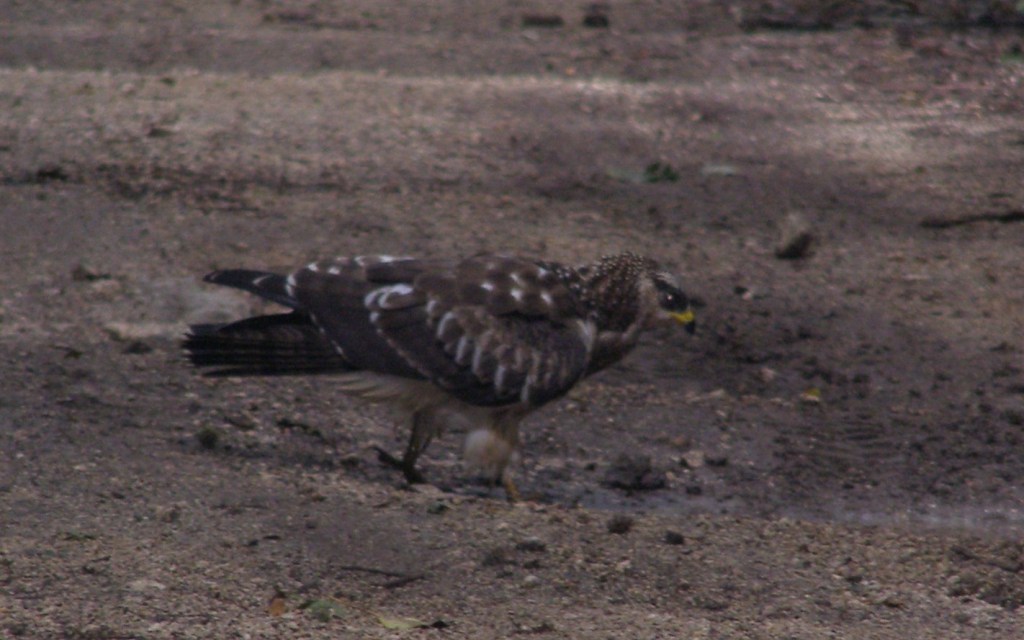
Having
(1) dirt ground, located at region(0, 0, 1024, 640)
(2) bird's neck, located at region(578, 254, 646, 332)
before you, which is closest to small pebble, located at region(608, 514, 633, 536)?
(1) dirt ground, located at region(0, 0, 1024, 640)

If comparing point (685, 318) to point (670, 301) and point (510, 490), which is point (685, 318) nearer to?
point (670, 301)

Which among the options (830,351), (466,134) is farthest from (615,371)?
(466,134)

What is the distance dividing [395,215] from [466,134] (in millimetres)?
1456

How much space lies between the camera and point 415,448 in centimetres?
566

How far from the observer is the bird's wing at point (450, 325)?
5504mm

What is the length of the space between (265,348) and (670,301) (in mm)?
1573

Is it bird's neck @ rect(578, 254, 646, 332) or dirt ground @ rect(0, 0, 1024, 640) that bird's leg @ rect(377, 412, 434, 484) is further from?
bird's neck @ rect(578, 254, 646, 332)

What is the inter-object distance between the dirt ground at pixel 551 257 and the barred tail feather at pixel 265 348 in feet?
1.20

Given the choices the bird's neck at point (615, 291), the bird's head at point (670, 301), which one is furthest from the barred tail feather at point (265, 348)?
the bird's head at point (670, 301)

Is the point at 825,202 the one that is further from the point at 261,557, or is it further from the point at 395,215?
the point at 261,557

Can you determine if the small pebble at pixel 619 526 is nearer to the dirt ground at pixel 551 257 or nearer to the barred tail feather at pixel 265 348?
the dirt ground at pixel 551 257

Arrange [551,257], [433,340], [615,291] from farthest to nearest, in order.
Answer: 1. [551,257]
2. [615,291]
3. [433,340]

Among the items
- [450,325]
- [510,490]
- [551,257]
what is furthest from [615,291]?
[551,257]

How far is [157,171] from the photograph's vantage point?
28.6 ft
